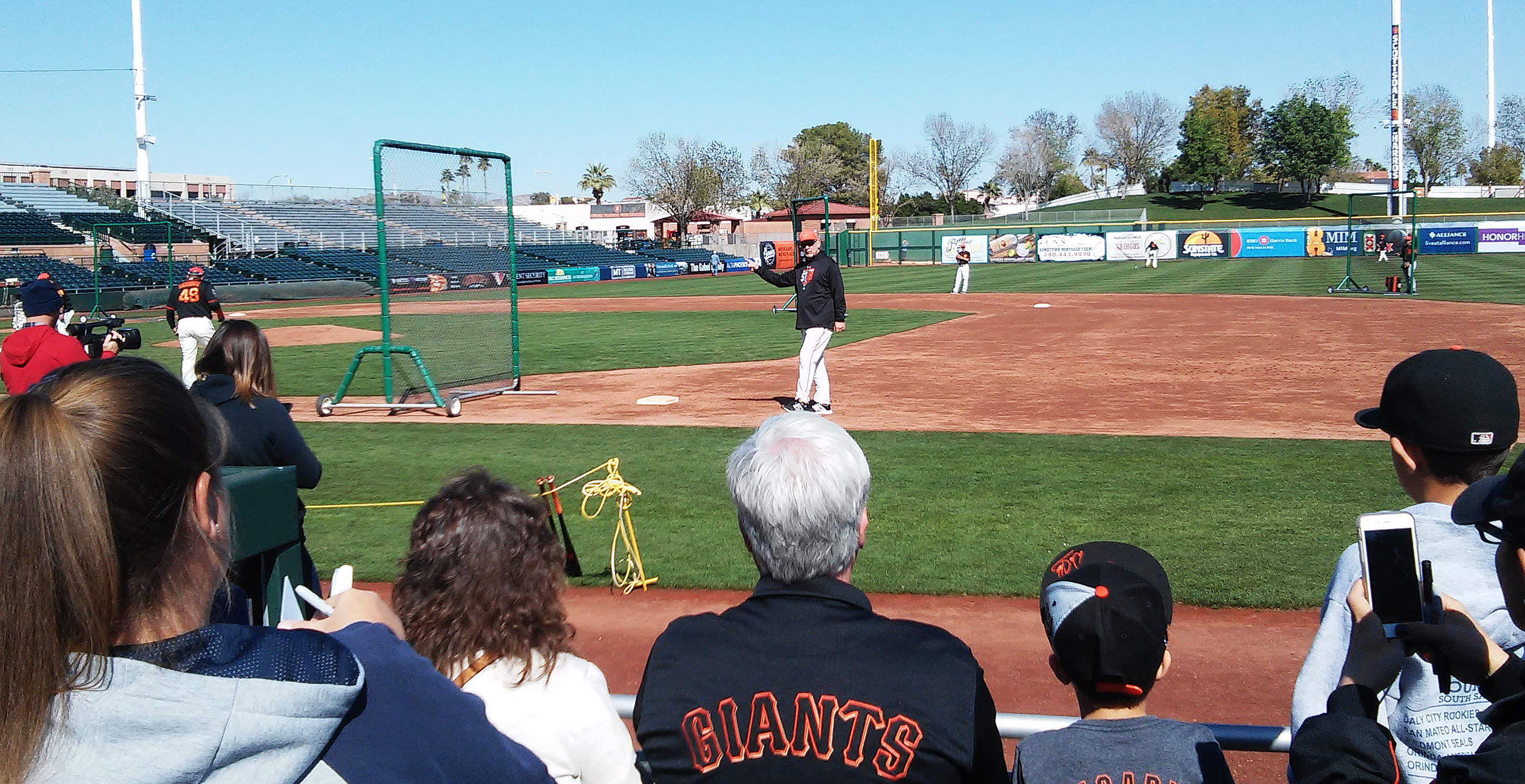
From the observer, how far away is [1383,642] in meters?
2.17

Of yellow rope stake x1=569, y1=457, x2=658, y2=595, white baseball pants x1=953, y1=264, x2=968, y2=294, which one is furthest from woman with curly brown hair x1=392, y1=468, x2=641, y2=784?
white baseball pants x1=953, y1=264, x2=968, y2=294

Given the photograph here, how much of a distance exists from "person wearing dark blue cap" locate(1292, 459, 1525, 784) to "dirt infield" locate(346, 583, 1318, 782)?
294cm

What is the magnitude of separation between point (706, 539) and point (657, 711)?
5.84 meters

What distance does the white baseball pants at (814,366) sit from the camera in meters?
13.5

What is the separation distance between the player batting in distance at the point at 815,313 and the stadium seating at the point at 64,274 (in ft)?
110

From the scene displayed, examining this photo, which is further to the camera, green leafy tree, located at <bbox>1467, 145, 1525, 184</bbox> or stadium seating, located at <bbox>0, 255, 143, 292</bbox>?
green leafy tree, located at <bbox>1467, 145, 1525, 184</bbox>

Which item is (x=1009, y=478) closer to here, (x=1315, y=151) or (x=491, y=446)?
(x=491, y=446)

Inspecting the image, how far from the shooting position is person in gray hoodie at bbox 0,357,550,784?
1503 mm

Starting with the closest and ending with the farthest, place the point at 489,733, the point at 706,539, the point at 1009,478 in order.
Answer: the point at 489,733, the point at 706,539, the point at 1009,478

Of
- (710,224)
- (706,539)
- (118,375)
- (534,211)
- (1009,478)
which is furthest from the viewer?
(534,211)

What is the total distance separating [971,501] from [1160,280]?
110 feet

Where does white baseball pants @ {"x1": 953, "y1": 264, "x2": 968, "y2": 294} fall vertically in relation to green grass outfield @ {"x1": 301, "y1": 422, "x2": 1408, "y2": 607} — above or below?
above

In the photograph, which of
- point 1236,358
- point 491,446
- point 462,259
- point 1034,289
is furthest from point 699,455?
point 1034,289

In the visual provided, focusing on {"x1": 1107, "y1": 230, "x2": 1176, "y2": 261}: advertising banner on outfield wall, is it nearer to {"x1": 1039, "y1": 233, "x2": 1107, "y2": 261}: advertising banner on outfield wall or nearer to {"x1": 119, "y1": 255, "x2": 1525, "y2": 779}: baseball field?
{"x1": 1039, "y1": 233, "x2": 1107, "y2": 261}: advertising banner on outfield wall
